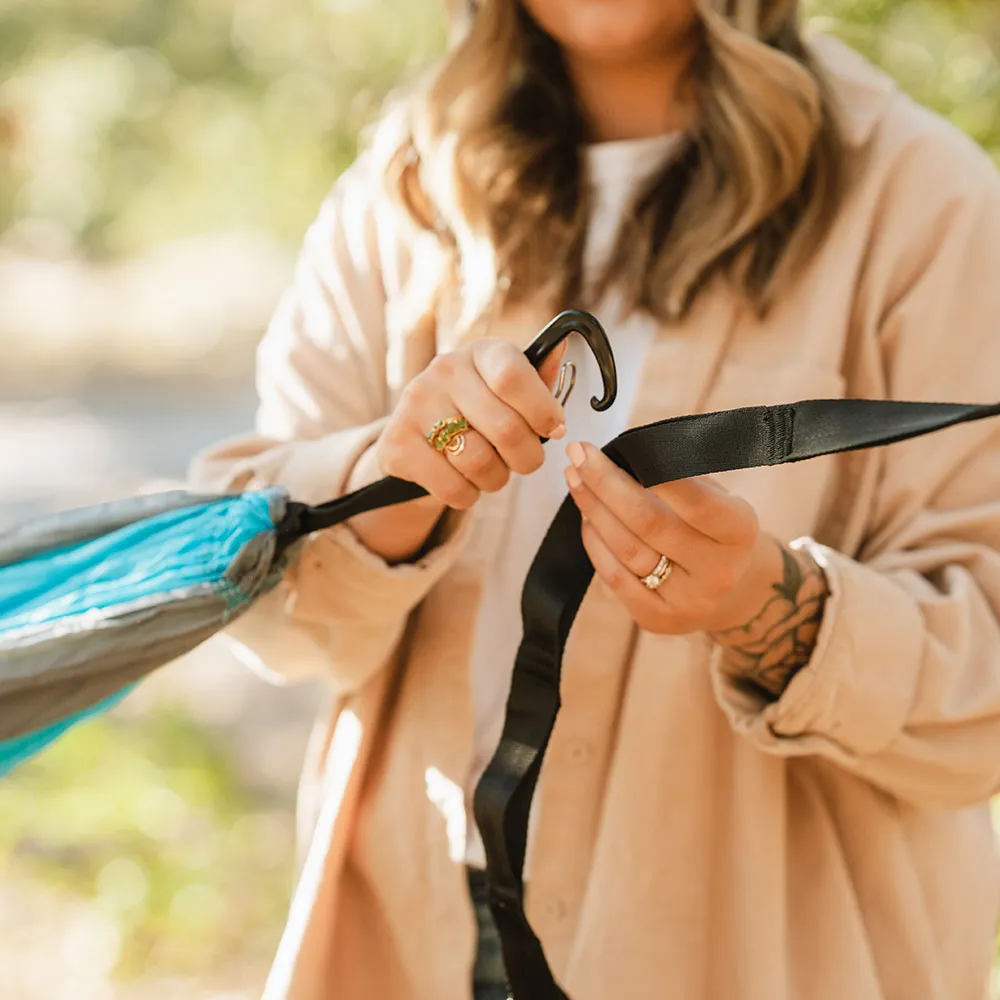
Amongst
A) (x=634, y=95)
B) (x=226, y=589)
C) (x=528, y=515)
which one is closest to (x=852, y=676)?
(x=528, y=515)

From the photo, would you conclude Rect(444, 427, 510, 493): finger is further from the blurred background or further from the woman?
the blurred background

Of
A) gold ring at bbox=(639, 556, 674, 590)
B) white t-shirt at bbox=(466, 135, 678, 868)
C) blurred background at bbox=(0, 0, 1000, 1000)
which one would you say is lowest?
blurred background at bbox=(0, 0, 1000, 1000)

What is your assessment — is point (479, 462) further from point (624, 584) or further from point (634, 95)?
point (634, 95)

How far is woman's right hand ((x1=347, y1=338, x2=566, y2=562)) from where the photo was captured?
0.90 metres

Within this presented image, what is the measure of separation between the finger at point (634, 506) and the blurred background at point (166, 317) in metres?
1.61

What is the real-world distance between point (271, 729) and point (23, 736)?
9.42 ft

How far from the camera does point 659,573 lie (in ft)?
3.07

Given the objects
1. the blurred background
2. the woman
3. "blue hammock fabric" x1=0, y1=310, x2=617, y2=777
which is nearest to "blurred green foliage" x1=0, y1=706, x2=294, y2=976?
the blurred background

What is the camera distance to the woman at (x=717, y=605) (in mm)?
1104

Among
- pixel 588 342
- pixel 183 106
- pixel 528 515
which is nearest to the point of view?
pixel 588 342

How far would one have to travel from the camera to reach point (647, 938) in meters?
1.17

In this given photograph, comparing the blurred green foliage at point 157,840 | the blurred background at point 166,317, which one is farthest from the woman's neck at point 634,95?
the blurred green foliage at point 157,840

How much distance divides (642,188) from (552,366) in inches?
18.6

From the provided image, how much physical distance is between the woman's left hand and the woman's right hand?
0.13ft
